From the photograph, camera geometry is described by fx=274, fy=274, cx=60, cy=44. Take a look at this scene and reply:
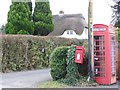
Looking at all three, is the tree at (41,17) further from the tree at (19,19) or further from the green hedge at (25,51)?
the green hedge at (25,51)

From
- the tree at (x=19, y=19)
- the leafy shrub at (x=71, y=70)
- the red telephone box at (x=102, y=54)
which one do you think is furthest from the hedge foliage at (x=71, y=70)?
the tree at (x=19, y=19)

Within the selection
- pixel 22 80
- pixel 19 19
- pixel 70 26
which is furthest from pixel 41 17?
pixel 70 26

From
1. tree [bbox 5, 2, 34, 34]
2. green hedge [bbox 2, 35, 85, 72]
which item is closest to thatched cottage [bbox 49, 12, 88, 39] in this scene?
tree [bbox 5, 2, 34, 34]

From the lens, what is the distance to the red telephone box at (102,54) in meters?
8.99

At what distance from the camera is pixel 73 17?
40594mm

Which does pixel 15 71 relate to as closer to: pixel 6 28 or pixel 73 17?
pixel 6 28

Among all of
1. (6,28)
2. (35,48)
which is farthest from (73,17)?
(35,48)

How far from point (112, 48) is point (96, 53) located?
2.21 feet

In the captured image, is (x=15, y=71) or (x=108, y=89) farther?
(x=15, y=71)

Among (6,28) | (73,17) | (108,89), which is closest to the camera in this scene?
(108,89)

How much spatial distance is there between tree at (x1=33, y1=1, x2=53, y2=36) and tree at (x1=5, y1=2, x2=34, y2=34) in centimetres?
214

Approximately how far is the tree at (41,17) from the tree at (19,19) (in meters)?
2.14

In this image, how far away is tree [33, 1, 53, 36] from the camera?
75.8 feet

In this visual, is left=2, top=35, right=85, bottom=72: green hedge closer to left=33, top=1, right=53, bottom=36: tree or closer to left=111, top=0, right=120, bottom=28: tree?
left=111, top=0, right=120, bottom=28: tree
